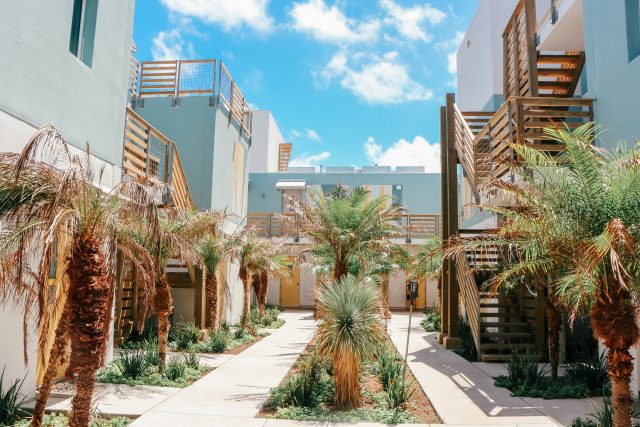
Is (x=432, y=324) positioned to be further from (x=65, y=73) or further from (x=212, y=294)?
(x=65, y=73)

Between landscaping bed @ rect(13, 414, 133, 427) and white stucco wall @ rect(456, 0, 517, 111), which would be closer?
landscaping bed @ rect(13, 414, 133, 427)

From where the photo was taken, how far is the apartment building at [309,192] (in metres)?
26.9

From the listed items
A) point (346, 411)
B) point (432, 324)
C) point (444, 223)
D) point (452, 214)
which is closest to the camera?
point (346, 411)

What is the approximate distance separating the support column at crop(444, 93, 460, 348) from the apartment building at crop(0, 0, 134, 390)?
26.1 feet

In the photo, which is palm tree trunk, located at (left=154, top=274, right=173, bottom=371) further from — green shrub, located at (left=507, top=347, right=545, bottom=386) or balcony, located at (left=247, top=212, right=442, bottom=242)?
balcony, located at (left=247, top=212, right=442, bottom=242)

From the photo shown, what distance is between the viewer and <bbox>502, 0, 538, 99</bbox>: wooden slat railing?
1162cm

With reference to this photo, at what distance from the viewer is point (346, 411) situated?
683 cm

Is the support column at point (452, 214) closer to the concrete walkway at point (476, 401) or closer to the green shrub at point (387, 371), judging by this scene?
the concrete walkway at point (476, 401)

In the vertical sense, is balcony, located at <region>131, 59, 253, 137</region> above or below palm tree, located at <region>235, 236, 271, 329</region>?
above

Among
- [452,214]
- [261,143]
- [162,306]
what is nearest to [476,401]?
[162,306]

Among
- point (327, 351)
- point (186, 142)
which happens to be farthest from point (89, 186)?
point (186, 142)

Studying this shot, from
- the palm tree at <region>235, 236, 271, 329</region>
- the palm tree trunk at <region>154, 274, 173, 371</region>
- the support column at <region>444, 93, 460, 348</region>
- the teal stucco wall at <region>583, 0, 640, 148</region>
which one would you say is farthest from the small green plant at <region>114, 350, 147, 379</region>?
the teal stucco wall at <region>583, 0, 640, 148</region>

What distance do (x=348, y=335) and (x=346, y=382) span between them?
0.67 metres

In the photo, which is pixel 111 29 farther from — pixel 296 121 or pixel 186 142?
pixel 296 121
